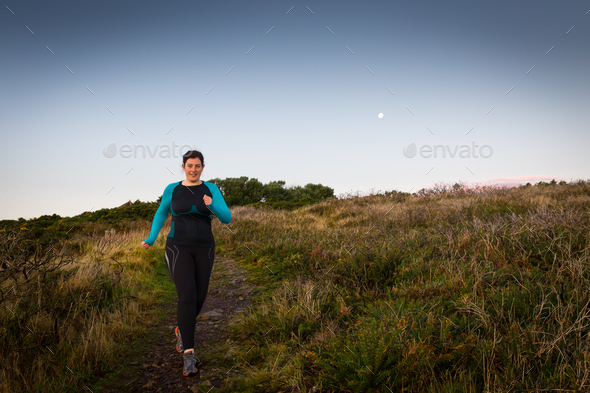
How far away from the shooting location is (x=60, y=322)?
366 centimetres

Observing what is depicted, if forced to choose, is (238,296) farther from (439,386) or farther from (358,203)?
(358,203)

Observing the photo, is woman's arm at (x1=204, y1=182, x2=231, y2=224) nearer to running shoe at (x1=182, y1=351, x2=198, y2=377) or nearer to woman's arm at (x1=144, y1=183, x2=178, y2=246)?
woman's arm at (x1=144, y1=183, x2=178, y2=246)

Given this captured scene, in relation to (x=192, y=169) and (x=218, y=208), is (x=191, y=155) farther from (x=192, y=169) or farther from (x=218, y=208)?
(x=218, y=208)

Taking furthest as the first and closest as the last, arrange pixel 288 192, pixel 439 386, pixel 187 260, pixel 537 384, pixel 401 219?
1. pixel 288 192
2. pixel 401 219
3. pixel 187 260
4. pixel 439 386
5. pixel 537 384

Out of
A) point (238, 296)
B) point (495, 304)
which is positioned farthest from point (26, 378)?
point (495, 304)

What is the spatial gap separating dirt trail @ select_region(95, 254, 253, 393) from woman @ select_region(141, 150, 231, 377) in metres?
0.16

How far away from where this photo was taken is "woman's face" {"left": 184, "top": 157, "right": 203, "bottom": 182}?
3.79 metres

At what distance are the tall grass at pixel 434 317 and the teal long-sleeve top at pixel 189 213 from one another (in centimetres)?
136

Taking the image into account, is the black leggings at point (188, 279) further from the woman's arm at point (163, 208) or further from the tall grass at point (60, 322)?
the tall grass at point (60, 322)

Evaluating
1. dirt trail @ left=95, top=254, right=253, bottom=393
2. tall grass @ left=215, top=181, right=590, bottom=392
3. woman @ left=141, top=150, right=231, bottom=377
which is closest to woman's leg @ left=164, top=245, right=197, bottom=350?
woman @ left=141, top=150, right=231, bottom=377

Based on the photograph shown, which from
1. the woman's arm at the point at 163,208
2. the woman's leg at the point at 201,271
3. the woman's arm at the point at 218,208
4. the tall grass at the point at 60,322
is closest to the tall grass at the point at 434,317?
the woman's leg at the point at 201,271

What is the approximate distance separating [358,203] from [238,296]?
1089 cm

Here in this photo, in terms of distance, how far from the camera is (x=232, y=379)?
3.05 metres

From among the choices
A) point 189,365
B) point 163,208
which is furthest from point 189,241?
point 189,365
